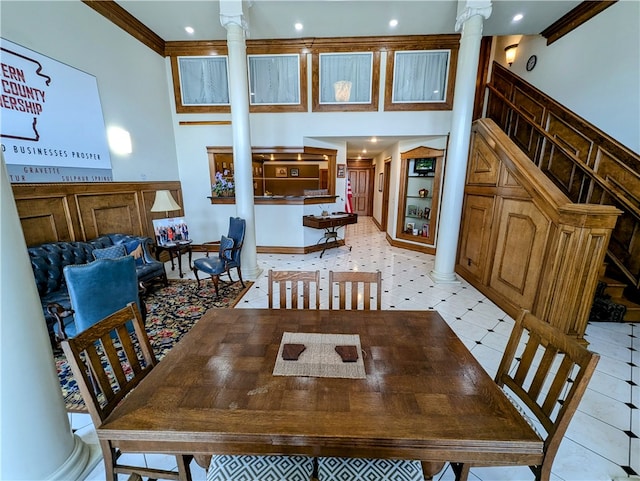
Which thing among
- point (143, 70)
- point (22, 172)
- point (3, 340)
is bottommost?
point (3, 340)

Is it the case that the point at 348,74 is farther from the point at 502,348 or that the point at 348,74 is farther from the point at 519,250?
the point at 502,348

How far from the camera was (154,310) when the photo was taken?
319cm

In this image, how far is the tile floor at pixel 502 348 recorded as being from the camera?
1.48m

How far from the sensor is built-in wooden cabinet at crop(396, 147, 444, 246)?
5441 mm

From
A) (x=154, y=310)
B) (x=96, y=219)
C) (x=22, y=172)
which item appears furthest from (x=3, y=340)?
(x=96, y=219)

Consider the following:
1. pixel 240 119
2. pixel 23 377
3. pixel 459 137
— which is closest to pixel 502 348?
pixel 459 137

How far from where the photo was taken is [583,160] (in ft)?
11.6

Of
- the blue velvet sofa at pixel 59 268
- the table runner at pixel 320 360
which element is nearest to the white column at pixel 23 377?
the table runner at pixel 320 360

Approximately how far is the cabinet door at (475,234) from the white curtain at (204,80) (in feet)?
15.9

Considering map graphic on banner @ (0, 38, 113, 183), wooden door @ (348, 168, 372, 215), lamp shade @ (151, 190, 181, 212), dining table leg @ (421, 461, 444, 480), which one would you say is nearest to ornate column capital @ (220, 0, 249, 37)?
map graphic on banner @ (0, 38, 113, 183)

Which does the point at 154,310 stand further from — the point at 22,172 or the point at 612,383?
the point at 612,383

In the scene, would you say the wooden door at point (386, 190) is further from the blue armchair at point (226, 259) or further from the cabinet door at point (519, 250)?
the blue armchair at point (226, 259)

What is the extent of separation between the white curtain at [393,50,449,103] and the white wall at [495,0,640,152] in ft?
5.68

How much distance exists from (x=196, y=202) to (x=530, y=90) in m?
6.53
